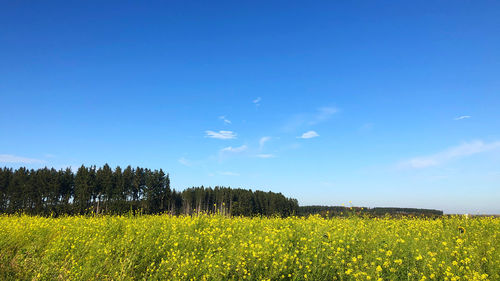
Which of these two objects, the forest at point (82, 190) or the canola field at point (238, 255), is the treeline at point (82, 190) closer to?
the forest at point (82, 190)

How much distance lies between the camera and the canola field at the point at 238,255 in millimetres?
5742

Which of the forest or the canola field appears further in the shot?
the forest

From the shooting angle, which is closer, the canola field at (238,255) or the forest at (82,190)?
the canola field at (238,255)

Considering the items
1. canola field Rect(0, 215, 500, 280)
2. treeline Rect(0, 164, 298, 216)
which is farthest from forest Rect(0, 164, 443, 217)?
canola field Rect(0, 215, 500, 280)

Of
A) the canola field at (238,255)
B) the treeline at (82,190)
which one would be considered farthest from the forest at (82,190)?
the canola field at (238,255)

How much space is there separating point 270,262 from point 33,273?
6.08 meters

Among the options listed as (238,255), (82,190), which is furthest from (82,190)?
(238,255)

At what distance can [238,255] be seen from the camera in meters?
6.29

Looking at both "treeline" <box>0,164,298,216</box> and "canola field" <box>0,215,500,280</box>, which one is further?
"treeline" <box>0,164,298,216</box>

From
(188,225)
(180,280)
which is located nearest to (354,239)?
(180,280)

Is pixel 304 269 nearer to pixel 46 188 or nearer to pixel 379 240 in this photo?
pixel 379 240

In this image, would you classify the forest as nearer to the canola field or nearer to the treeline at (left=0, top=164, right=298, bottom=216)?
the treeline at (left=0, top=164, right=298, bottom=216)

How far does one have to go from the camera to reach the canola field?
5.74 m

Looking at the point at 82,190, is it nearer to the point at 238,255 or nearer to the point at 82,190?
the point at 82,190
